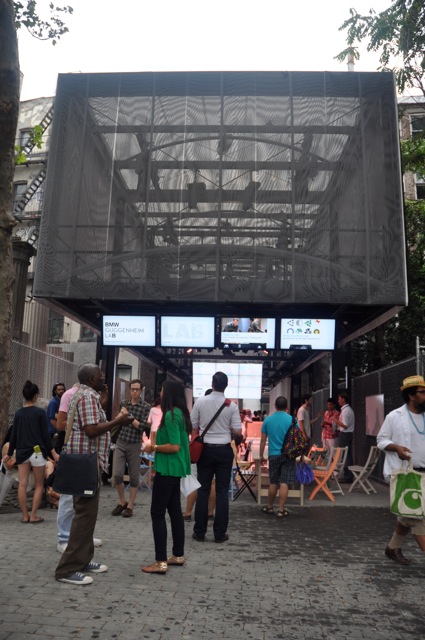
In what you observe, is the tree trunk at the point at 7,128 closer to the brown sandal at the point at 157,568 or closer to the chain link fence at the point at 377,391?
the brown sandal at the point at 157,568

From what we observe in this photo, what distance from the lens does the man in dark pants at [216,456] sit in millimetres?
7211

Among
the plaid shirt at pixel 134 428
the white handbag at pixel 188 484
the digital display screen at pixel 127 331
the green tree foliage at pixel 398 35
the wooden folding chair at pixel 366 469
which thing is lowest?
the wooden folding chair at pixel 366 469

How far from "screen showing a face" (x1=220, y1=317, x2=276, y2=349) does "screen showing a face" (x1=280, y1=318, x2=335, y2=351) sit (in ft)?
1.15

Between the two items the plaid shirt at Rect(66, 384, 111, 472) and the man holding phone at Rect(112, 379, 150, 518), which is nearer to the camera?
the plaid shirt at Rect(66, 384, 111, 472)

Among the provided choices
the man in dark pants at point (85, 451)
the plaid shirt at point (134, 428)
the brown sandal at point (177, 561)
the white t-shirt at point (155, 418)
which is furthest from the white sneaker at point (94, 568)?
the white t-shirt at point (155, 418)

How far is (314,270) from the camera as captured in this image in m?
13.9

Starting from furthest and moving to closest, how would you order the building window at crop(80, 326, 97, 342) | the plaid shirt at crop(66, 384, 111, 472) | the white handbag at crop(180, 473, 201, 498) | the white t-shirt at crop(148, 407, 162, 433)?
the building window at crop(80, 326, 97, 342) < the white t-shirt at crop(148, 407, 162, 433) < the white handbag at crop(180, 473, 201, 498) < the plaid shirt at crop(66, 384, 111, 472)

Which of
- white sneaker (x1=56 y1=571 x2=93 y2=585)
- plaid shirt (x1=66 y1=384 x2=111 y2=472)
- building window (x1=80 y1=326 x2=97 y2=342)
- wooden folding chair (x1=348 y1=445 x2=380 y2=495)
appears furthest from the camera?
building window (x1=80 y1=326 x2=97 y2=342)

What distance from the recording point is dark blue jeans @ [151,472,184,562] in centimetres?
560

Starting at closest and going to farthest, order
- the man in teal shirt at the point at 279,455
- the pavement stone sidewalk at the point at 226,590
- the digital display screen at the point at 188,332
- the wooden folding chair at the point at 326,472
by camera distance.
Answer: the pavement stone sidewalk at the point at 226,590 → the man in teal shirt at the point at 279,455 → the wooden folding chair at the point at 326,472 → the digital display screen at the point at 188,332

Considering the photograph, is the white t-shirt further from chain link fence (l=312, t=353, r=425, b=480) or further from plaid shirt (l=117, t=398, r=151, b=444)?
chain link fence (l=312, t=353, r=425, b=480)

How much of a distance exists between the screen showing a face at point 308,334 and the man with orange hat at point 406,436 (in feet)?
26.7

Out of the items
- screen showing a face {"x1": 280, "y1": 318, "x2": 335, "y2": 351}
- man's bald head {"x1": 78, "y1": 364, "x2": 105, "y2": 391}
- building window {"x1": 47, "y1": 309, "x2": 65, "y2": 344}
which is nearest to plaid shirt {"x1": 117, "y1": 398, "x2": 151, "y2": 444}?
man's bald head {"x1": 78, "y1": 364, "x2": 105, "y2": 391}

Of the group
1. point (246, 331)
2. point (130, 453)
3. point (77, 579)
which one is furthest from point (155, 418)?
point (77, 579)
